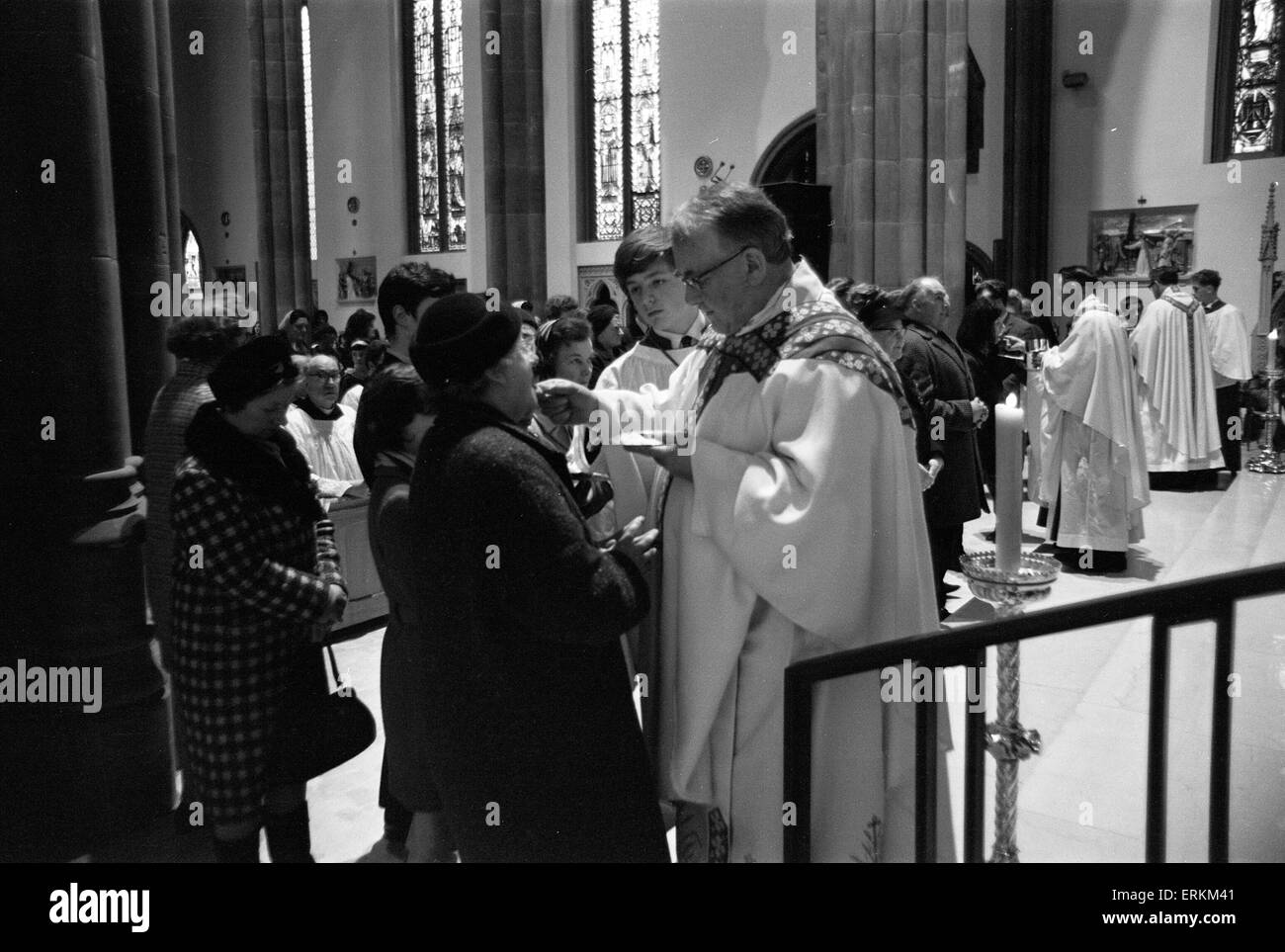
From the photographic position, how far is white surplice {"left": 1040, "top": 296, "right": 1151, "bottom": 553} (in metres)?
6.35

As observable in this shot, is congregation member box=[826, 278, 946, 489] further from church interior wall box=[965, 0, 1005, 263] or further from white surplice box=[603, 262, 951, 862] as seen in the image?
church interior wall box=[965, 0, 1005, 263]

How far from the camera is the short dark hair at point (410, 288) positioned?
315cm

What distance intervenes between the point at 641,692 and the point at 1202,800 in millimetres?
2013

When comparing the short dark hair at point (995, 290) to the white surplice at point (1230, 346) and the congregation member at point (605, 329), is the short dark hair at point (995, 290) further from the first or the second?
the white surplice at point (1230, 346)

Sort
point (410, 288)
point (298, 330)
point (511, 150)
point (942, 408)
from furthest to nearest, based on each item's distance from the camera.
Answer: point (511, 150), point (298, 330), point (942, 408), point (410, 288)

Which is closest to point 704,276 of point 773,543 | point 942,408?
point 773,543

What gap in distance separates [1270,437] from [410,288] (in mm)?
10028

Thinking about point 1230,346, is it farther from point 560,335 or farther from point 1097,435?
point 560,335

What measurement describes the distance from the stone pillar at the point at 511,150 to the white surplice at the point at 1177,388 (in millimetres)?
8054

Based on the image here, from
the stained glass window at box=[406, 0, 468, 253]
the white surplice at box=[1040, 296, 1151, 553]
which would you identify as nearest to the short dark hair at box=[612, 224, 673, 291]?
the white surplice at box=[1040, 296, 1151, 553]

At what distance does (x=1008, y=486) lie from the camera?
74.2 inches

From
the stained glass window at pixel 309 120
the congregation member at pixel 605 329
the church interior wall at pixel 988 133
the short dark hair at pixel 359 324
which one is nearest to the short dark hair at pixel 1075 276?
the church interior wall at pixel 988 133

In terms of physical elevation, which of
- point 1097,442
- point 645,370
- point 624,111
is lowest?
point 1097,442

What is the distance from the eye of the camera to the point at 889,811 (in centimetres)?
218
